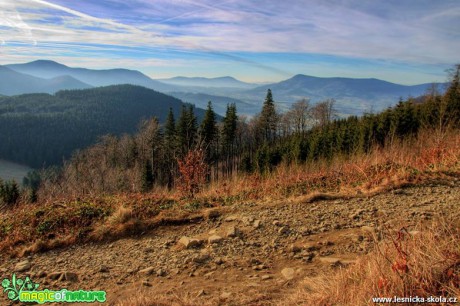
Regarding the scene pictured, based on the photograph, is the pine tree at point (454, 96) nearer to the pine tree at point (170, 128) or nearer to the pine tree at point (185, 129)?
the pine tree at point (185, 129)

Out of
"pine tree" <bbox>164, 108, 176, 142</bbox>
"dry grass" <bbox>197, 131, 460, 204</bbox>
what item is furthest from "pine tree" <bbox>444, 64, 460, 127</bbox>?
"pine tree" <bbox>164, 108, 176, 142</bbox>

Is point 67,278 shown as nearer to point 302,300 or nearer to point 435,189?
point 302,300

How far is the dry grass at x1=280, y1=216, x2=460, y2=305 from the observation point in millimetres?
2350

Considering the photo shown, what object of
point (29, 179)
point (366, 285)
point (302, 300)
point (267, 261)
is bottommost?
point (29, 179)

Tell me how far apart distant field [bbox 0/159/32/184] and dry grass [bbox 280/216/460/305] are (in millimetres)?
133446

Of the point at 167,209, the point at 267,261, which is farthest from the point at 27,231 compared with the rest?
the point at 267,261

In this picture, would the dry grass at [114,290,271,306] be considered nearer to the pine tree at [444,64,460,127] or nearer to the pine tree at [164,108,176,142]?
the pine tree at [444,64,460,127]

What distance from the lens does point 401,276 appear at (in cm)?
241

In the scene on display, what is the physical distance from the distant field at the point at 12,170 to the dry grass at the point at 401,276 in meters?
133

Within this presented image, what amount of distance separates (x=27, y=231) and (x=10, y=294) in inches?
79.6

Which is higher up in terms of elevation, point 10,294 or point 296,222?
point 296,222

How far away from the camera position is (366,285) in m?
2.54

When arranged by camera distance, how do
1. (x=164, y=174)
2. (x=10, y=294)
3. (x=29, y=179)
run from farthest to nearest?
(x=29, y=179) < (x=164, y=174) < (x=10, y=294)

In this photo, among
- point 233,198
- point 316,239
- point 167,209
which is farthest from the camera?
point 233,198
